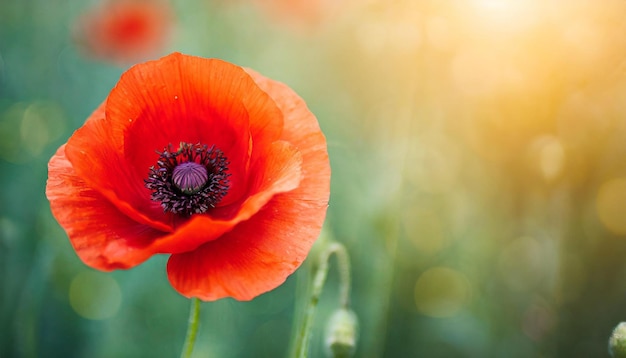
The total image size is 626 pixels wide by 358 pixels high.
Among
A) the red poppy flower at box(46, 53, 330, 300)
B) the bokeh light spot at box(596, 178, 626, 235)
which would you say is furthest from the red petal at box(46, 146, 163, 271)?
the bokeh light spot at box(596, 178, 626, 235)

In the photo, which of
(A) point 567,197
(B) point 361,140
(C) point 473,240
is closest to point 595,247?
(A) point 567,197

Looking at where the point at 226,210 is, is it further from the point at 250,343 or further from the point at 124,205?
the point at 250,343

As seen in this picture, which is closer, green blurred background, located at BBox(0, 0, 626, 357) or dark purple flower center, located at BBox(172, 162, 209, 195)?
dark purple flower center, located at BBox(172, 162, 209, 195)

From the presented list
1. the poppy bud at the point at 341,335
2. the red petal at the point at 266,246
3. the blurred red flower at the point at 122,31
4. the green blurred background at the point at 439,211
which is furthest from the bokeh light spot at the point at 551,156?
the blurred red flower at the point at 122,31

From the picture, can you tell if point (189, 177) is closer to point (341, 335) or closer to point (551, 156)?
point (341, 335)

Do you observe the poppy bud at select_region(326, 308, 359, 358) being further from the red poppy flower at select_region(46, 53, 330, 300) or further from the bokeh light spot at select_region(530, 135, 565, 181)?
the bokeh light spot at select_region(530, 135, 565, 181)

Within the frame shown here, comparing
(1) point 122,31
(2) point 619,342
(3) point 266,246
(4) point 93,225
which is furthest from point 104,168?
(1) point 122,31
